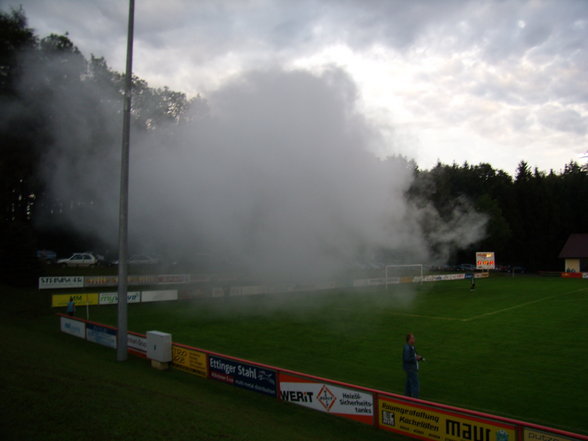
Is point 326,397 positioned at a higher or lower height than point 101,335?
higher

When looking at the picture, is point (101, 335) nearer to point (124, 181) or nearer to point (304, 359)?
point (124, 181)

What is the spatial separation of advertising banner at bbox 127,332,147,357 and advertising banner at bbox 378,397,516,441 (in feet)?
30.4

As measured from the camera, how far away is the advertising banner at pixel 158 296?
1174 inches

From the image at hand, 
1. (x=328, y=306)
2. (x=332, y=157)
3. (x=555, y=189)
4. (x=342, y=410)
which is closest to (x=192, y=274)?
(x=328, y=306)

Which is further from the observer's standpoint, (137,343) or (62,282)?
(62,282)

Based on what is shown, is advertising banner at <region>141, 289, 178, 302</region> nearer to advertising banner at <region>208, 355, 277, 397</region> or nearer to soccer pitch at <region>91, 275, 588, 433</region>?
soccer pitch at <region>91, 275, 588, 433</region>

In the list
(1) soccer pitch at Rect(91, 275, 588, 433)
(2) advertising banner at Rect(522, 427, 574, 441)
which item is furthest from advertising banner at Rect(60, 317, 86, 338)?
(2) advertising banner at Rect(522, 427, 574, 441)

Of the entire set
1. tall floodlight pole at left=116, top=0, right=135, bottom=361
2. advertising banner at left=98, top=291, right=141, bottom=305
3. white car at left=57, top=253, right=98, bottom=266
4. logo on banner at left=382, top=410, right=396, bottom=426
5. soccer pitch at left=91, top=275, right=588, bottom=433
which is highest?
tall floodlight pole at left=116, top=0, right=135, bottom=361

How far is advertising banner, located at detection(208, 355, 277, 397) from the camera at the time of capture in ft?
37.6

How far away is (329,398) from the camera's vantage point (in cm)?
1020

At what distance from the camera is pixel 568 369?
1461cm

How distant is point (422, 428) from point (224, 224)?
438 inches

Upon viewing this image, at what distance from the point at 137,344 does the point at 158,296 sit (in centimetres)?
1488

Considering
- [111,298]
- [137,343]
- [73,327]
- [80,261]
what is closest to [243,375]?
[137,343]
